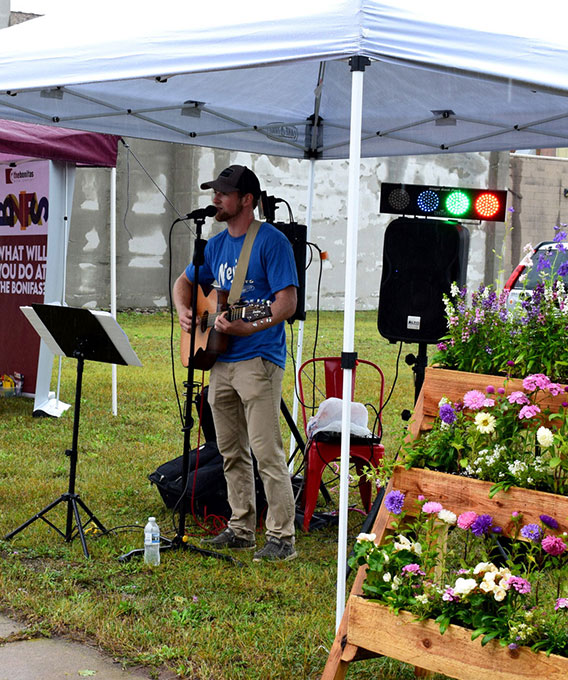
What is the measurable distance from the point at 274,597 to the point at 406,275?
2008mm

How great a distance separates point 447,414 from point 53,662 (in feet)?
6.02

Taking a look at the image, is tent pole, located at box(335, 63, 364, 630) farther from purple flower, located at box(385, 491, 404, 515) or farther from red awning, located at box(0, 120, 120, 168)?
red awning, located at box(0, 120, 120, 168)

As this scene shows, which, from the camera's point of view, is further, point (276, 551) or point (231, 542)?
point (231, 542)

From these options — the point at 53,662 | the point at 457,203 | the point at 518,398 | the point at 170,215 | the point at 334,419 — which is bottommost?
the point at 53,662

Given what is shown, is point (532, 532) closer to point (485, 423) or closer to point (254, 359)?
point (485, 423)

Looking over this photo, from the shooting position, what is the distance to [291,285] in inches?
179

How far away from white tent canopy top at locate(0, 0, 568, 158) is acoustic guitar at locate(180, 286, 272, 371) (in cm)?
116

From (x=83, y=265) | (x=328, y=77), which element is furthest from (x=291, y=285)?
(x=83, y=265)

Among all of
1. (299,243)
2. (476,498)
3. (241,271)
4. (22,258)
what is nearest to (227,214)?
(241,271)

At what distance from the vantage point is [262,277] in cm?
464

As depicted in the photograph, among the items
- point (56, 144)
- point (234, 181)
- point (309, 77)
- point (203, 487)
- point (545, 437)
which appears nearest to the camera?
point (545, 437)

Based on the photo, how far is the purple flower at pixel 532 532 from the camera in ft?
9.04

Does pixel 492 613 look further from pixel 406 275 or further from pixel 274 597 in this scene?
pixel 406 275

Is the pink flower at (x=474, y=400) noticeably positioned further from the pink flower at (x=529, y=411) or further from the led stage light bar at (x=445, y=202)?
the led stage light bar at (x=445, y=202)
